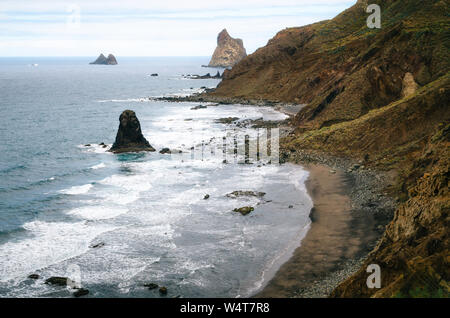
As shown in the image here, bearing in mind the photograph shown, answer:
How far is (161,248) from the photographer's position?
30359 mm

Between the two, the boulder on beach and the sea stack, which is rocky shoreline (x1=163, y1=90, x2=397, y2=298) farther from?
the sea stack

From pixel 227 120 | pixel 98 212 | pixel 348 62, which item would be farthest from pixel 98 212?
pixel 348 62

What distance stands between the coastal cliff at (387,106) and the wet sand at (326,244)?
409 cm

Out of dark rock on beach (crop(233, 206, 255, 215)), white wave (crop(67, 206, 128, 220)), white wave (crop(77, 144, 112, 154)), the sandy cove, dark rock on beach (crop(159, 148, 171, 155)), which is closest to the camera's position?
the sandy cove

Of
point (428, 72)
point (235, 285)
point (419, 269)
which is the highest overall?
point (428, 72)

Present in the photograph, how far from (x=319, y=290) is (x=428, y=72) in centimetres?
4848

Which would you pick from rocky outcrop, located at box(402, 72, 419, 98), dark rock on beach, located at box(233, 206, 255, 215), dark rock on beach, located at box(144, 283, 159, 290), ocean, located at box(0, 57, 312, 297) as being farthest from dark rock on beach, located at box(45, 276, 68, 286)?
rocky outcrop, located at box(402, 72, 419, 98)

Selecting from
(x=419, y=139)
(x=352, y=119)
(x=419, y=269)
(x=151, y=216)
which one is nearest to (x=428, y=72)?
(x=352, y=119)

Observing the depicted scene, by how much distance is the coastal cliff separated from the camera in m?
17.1

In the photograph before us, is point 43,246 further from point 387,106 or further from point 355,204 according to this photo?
point 387,106

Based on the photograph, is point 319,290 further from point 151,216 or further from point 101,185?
point 101,185

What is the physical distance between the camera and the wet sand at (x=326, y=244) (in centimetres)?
2417

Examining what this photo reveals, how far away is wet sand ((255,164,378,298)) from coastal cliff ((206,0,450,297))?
409cm

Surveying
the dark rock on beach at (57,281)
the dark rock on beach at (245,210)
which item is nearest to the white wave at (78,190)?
the dark rock on beach at (245,210)
